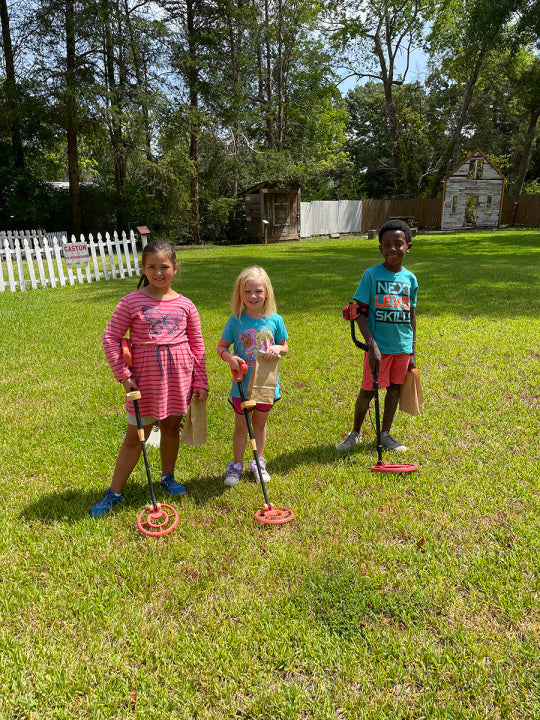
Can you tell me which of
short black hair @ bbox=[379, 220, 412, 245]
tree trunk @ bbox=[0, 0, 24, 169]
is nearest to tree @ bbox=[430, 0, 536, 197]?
tree trunk @ bbox=[0, 0, 24, 169]

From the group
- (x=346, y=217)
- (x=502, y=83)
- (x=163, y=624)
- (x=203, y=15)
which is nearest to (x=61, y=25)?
(x=203, y=15)

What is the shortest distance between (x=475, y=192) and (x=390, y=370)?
92.2 feet

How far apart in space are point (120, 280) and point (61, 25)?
47.4ft

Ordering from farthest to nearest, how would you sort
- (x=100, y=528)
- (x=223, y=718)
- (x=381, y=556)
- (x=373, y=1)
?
1. (x=373, y=1)
2. (x=100, y=528)
3. (x=381, y=556)
4. (x=223, y=718)

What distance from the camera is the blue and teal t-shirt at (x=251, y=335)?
122 inches

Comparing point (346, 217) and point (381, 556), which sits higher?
point (346, 217)

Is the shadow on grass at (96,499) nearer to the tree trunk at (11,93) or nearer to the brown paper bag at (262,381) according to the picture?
the brown paper bag at (262,381)

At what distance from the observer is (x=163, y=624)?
2.19 meters

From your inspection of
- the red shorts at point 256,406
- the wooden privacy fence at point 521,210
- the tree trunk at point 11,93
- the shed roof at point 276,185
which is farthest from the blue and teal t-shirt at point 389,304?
the wooden privacy fence at point 521,210

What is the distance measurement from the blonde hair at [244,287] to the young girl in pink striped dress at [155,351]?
11.5 inches

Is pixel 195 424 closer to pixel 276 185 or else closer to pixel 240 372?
pixel 240 372

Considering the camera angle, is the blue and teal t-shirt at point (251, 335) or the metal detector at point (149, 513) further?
the blue and teal t-shirt at point (251, 335)

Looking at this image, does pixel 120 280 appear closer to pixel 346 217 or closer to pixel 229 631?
pixel 229 631

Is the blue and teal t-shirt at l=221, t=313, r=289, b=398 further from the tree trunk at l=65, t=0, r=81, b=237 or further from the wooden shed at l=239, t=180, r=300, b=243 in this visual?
the wooden shed at l=239, t=180, r=300, b=243
